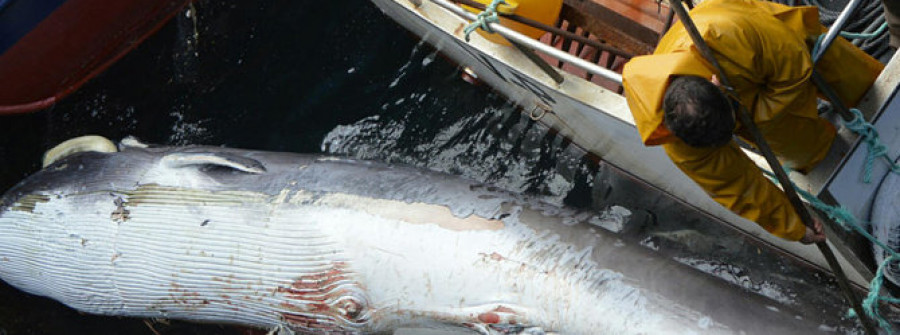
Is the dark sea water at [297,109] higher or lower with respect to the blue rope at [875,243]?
lower

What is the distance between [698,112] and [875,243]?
127cm

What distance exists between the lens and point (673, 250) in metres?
3.90

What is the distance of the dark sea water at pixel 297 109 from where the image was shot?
5410 mm

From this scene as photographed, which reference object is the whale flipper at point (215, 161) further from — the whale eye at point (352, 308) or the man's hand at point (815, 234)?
the man's hand at point (815, 234)

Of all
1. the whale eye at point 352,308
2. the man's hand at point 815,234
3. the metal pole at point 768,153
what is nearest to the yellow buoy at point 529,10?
the metal pole at point 768,153

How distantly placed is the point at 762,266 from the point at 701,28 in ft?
5.24

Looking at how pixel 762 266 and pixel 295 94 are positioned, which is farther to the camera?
pixel 295 94

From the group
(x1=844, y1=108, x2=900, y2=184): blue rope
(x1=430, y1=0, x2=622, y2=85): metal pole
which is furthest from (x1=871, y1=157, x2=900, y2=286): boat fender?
(x1=430, y1=0, x2=622, y2=85): metal pole

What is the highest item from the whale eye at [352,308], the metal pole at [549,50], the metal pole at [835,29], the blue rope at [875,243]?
the metal pole at [835,29]

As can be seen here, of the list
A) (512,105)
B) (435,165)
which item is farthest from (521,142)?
(435,165)

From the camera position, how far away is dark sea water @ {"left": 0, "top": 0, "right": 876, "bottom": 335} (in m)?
5.41

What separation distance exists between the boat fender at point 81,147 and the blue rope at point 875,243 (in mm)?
4405

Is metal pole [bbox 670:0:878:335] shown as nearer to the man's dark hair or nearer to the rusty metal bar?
the man's dark hair

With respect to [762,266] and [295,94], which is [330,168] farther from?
[762,266]
